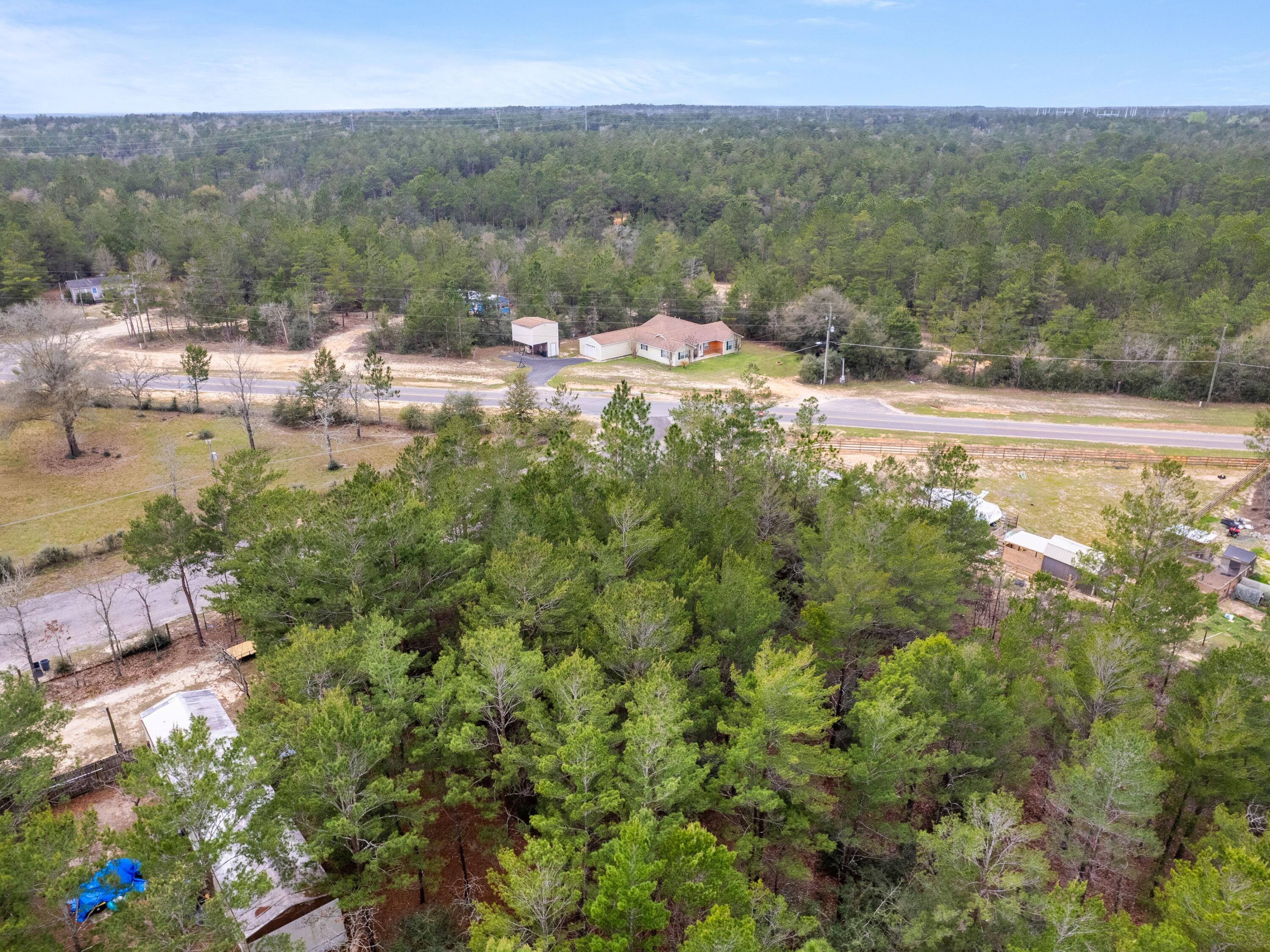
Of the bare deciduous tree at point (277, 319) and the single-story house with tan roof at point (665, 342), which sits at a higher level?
the bare deciduous tree at point (277, 319)

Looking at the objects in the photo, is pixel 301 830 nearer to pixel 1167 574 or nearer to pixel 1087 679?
pixel 1087 679

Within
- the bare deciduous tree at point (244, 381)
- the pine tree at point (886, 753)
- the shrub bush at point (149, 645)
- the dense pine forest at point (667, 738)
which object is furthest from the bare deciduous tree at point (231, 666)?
the bare deciduous tree at point (244, 381)

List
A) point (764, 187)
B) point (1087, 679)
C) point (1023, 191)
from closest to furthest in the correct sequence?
point (1087, 679), point (1023, 191), point (764, 187)

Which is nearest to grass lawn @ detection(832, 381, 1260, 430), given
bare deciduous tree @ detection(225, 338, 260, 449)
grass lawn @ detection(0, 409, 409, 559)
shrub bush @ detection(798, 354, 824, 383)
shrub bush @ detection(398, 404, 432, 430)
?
shrub bush @ detection(798, 354, 824, 383)

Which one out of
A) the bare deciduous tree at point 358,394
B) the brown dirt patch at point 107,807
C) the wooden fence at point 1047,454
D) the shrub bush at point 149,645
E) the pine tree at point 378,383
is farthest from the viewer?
the bare deciduous tree at point 358,394

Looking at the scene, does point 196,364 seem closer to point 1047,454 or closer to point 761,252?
point 1047,454

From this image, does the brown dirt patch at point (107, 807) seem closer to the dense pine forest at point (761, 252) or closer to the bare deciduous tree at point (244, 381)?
the bare deciduous tree at point (244, 381)

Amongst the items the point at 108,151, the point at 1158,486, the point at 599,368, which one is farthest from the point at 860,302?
the point at 108,151
